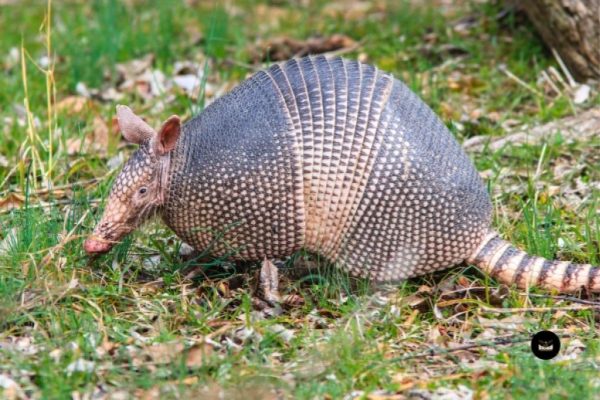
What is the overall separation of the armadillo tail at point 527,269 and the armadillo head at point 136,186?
213 centimetres

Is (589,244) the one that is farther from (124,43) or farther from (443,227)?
(124,43)

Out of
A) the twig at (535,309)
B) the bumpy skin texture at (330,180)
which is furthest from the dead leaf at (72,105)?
the twig at (535,309)

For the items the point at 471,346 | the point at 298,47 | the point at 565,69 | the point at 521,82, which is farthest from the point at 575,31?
the point at 471,346

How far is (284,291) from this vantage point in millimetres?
6316

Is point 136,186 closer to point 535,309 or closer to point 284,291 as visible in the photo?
point 284,291

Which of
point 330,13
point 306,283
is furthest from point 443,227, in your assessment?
point 330,13

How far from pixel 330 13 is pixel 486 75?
3.25 m

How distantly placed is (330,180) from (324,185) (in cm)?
5

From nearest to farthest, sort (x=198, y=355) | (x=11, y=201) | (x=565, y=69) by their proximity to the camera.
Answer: (x=198, y=355), (x=11, y=201), (x=565, y=69)

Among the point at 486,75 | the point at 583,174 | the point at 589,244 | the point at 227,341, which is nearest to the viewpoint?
the point at 227,341

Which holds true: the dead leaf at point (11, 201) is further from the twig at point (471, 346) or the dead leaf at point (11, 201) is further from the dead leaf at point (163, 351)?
the twig at point (471, 346)

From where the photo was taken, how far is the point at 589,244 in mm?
6406

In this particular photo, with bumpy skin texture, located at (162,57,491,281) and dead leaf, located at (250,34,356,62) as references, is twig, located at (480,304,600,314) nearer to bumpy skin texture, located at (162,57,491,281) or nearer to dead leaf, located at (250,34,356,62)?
bumpy skin texture, located at (162,57,491,281)

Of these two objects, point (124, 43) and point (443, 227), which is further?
point (124, 43)
